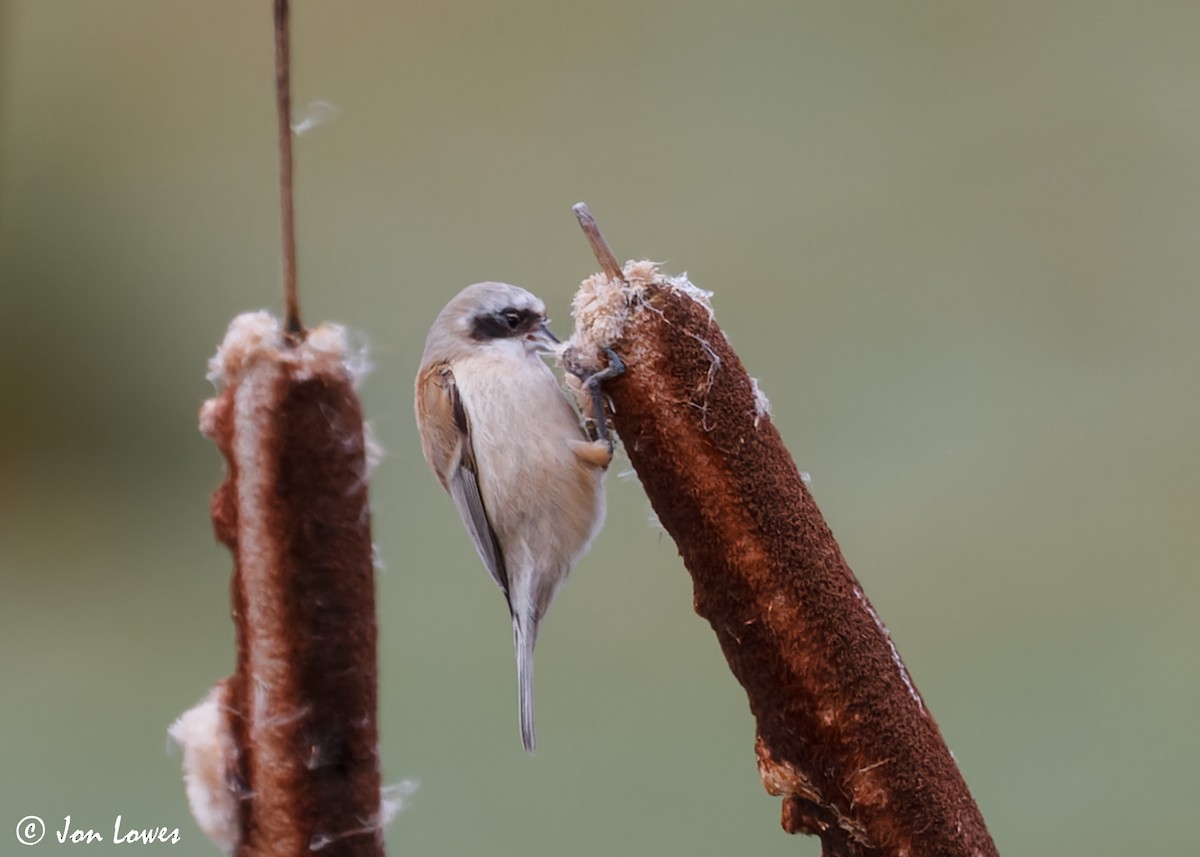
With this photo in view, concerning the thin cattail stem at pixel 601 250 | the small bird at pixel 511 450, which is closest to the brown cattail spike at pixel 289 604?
the thin cattail stem at pixel 601 250

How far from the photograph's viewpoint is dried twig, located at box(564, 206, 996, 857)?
0.53 m

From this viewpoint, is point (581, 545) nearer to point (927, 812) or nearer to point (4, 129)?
point (927, 812)

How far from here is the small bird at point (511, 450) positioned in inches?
33.6

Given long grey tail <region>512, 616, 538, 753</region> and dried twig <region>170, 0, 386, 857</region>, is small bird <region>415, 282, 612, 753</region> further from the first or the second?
dried twig <region>170, 0, 386, 857</region>

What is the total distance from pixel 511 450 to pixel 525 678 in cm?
20

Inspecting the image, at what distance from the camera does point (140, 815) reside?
1025mm

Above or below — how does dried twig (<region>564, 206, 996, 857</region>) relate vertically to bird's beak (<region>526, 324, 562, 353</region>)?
below

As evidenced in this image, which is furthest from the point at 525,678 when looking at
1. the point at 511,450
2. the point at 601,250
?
the point at 601,250

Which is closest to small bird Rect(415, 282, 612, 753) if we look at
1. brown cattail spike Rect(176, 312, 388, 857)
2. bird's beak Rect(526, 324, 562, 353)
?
bird's beak Rect(526, 324, 562, 353)

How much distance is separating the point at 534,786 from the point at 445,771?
0.11m

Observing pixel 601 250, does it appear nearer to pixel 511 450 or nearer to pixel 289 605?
pixel 289 605

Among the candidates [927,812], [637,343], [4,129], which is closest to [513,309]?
[637,343]

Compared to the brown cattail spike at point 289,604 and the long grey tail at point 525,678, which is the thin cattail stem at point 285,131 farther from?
the long grey tail at point 525,678

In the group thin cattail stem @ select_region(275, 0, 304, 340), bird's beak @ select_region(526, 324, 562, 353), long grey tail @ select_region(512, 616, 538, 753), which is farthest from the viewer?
bird's beak @ select_region(526, 324, 562, 353)
